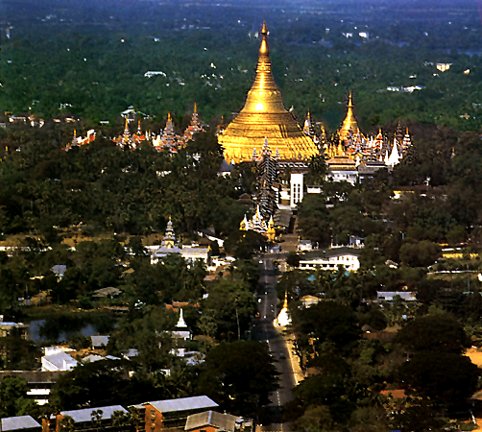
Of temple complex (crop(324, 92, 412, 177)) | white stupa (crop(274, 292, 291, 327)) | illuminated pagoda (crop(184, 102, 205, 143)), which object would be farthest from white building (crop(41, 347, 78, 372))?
illuminated pagoda (crop(184, 102, 205, 143))

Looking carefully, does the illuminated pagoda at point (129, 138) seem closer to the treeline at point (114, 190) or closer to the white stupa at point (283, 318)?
the treeline at point (114, 190)

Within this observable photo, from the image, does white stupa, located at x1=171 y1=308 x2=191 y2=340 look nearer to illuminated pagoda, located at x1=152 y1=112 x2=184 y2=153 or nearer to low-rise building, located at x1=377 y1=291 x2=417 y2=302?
low-rise building, located at x1=377 y1=291 x2=417 y2=302

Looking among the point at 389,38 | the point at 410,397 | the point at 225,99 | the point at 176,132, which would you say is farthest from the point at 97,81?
the point at 410,397

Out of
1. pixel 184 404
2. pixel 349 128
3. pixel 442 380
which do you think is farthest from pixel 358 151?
pixel 184 404

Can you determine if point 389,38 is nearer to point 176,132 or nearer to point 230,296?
point 176,132

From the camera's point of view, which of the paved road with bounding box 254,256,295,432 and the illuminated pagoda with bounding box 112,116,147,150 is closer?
the paved road with bounding box 254,256,295,432

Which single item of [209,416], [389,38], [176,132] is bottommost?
[389,38]

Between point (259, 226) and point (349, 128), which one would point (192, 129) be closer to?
point (349, 128)
